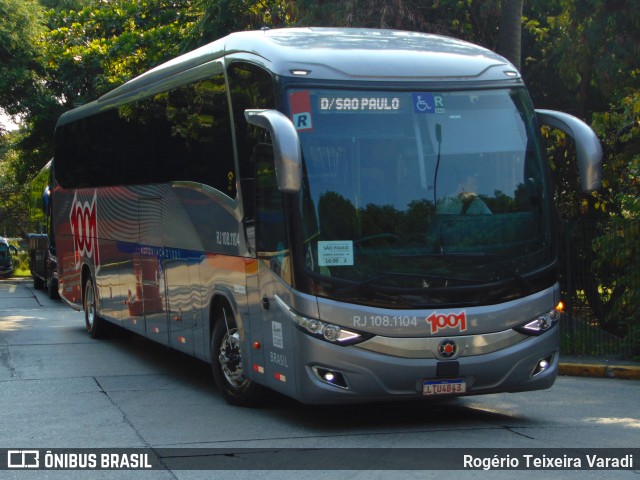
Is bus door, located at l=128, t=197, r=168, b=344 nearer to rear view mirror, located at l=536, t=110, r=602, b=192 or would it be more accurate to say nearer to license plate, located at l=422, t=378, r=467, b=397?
license plate, located at l=422, t=378, r=467, b=397

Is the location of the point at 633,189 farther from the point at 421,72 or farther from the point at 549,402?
the point at 421,72

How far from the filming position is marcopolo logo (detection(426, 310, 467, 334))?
340 inches

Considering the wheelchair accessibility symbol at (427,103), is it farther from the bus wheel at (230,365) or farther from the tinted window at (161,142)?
the bus wheel at (230,365)

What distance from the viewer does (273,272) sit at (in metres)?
9.09

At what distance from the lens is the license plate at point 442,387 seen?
868 centimetres

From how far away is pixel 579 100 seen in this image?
1994cm

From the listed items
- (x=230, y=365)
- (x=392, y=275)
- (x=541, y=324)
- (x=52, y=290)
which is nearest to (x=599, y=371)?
(x=541, y=324)

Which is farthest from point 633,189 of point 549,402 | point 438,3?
point 549,402

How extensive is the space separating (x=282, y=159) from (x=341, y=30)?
273 cm

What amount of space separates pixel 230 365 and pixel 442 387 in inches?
101

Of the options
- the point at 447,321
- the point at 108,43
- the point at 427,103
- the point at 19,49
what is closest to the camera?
the point at 447,321

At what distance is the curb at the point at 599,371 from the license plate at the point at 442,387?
518cm

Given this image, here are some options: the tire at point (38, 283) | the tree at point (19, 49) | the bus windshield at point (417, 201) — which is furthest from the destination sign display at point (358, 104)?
the tree at point (19, 49)

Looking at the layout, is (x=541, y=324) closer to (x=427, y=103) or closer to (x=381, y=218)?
(x=381, y=218)
